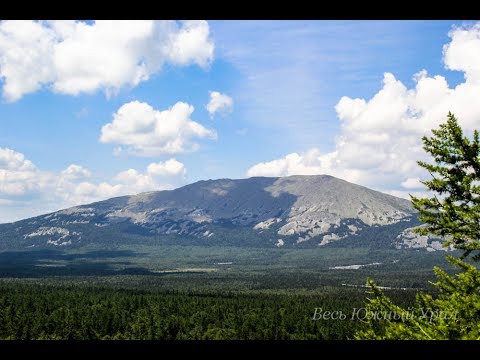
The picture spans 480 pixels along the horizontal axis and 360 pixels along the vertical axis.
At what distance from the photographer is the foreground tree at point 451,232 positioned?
17188 mm

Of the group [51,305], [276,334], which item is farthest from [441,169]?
[51,305]

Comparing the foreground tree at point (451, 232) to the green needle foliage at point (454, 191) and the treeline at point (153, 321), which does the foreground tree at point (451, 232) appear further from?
the treeline at point (153, 321)

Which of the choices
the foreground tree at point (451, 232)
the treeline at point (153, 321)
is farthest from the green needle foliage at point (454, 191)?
the treeline at point (153, 321)

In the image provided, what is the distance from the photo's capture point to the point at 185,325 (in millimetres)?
167250

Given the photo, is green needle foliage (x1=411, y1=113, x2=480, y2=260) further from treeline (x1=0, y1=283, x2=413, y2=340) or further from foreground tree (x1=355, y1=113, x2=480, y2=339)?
treeline (x1=0, y1=283, x2=413, y2=340)

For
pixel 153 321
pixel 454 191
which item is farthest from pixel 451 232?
pixel 153 321

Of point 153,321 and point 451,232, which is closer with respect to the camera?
point 451,232

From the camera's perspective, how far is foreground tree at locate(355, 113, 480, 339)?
56.4ft

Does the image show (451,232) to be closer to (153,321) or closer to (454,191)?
(454,191)

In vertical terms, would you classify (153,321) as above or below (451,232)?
below

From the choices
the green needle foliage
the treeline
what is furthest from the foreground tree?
the treeline

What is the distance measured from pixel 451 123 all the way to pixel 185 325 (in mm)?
161229

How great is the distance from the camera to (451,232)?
18.8m
